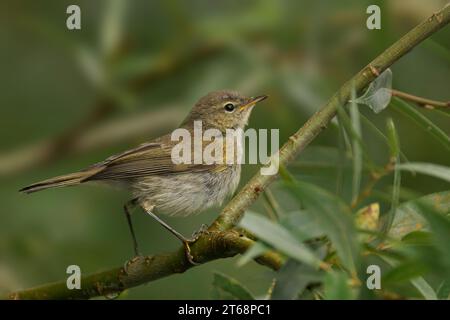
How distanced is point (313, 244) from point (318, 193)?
0.92ft

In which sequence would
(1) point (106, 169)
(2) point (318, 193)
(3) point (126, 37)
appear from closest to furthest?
(2) point (318, 193), (1) point (106, 169), (3) point (126, 37)

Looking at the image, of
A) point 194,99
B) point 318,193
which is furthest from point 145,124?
point 318,193

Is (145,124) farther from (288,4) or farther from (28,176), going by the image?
(288,4)

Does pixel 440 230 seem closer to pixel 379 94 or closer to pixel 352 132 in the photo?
pixel 352 132

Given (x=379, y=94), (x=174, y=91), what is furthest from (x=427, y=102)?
(x=174, y=91)

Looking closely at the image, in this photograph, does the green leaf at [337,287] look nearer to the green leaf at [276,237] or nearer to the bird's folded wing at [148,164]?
the green leaf at [276,237]

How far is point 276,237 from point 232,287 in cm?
64

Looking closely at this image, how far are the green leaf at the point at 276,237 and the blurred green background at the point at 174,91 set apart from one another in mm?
2786

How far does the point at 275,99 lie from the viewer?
203 inches

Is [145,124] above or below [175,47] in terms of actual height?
below

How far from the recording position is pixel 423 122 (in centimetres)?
245

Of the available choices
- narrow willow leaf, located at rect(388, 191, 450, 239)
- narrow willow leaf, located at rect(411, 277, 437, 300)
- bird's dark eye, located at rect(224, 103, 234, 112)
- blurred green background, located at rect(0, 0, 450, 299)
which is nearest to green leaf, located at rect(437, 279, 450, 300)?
narrow willow leaf, located at rect(411, 277, 437, 300)

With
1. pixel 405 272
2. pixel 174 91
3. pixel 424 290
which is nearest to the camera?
pixel 405 272

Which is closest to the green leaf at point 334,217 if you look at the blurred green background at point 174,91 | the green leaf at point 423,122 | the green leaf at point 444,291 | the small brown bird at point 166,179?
the green leaf at point 444,291
